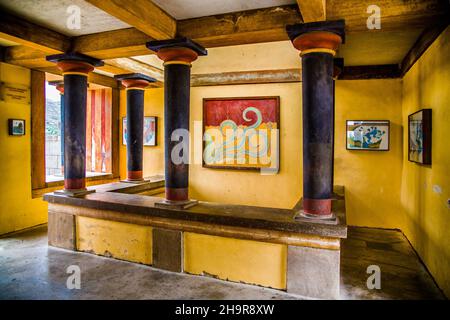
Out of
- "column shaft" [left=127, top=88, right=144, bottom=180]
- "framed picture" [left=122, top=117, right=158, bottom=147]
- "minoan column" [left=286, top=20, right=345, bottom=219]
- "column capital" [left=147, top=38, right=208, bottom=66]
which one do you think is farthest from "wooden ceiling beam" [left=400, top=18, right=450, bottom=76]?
"framed picture" [left=122, top=117, right=158, bottom=147]

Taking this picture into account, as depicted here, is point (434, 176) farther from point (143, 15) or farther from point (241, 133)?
point (143, 15)

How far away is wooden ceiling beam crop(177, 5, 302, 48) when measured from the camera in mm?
3248

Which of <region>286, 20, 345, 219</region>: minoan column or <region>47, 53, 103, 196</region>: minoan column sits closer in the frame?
<region>286, 20, 345, 219</region>: minoan column

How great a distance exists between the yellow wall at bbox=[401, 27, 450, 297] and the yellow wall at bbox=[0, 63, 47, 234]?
640cm

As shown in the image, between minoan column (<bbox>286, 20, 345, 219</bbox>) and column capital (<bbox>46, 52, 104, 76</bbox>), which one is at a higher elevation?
column capital (<bbox>46, 52, 104, 76</bbox>)

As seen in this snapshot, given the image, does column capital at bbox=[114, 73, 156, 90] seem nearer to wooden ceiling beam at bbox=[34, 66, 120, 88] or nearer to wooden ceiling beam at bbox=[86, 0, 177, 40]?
wooden ceiling beam at bbox=[34, 66, 120, 88]

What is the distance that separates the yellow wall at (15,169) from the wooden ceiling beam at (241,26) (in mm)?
3547

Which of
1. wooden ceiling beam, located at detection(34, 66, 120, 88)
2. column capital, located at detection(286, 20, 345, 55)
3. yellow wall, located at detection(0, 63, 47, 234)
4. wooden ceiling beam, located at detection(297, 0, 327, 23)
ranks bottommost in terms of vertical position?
yellow wall, located at detection(0, 63, 47, 234)

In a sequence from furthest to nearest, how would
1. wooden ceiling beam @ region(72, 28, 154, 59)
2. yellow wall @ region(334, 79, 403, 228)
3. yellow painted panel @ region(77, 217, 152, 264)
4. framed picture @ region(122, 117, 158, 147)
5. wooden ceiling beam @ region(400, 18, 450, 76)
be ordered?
framed picture @ region(122, 117, 158, 147) → yellow wall @ region(334, 79, 403, 228) → wooden ceiling beam @ region(72, 28, 154, 59) → yellow painted panel @ region(77, 217, 152, 264) → wooden ceiling beam @ region(400, 18, 450, 76)

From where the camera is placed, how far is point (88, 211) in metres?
4.16

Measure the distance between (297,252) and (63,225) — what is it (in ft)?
11.1

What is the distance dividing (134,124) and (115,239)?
97.3 inches

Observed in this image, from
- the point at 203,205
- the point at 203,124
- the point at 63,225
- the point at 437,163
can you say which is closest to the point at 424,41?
the point at 437,163

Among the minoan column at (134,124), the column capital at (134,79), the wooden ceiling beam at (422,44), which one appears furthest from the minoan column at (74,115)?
the wooden ceiling beam at (422,44)
